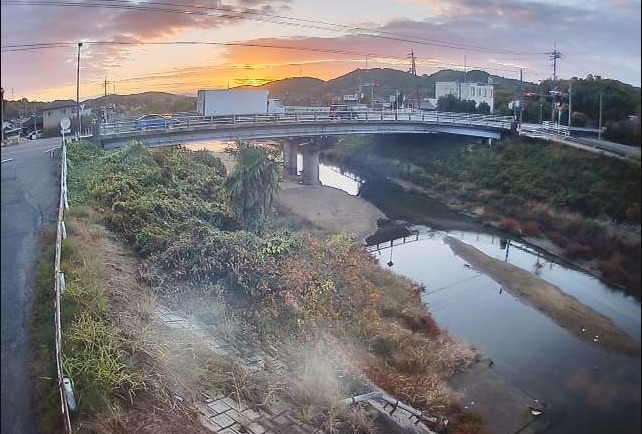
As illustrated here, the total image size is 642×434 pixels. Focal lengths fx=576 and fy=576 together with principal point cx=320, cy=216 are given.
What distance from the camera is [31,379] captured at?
4.59m

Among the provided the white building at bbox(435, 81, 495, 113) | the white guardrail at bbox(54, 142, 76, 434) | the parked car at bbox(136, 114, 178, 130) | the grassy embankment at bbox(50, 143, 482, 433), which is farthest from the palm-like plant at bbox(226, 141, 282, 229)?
the white guardrail at bbox(54, 142, 76, 434)

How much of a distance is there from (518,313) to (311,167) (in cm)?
240

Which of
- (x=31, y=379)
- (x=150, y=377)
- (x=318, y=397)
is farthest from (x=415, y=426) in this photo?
(x=31, y=379)

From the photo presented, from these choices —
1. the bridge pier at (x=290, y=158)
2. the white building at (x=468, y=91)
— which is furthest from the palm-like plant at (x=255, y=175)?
the white building at (x=468, y=91)

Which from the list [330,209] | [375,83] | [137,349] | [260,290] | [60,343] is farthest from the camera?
[330,209]

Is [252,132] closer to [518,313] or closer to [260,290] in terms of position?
[260,290]

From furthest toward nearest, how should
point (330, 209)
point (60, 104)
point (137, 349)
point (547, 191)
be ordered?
point (60, 104), point (330, 209), point (137, 349), point (547, 191)

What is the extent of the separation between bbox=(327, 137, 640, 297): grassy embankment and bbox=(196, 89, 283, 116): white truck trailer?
1207 mm

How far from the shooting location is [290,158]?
493 cm

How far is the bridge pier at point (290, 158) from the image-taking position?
4.81 meters

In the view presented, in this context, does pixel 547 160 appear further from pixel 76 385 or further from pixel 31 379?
pixel 31 379

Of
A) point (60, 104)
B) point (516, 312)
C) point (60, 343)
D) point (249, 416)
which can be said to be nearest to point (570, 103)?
point (516, 312)

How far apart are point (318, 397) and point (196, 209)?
218 cm

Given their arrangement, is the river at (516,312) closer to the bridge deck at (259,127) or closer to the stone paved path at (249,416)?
the bridge deck at (259,127)
